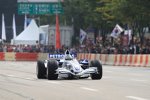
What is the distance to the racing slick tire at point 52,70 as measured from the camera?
926 inches

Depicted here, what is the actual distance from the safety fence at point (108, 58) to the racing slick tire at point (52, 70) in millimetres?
18177

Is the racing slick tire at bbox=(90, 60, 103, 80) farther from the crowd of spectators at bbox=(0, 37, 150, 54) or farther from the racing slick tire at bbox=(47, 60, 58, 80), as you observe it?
the crowd of spectators at bbox=(0, 37, 150, 54)

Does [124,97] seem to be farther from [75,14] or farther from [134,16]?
[75,14]

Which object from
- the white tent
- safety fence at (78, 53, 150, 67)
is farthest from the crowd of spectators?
safety fence at (78, 53, 150, 67)

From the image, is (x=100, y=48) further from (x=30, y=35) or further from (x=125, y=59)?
(x=30, y=35)

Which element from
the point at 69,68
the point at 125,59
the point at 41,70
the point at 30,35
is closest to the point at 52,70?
the point at 69,68

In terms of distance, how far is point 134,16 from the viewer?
171 feet

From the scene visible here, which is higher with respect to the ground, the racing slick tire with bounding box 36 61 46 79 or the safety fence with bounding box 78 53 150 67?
the racing slick tire with bounding box 36 61 46 79

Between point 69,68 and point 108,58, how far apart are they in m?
25.1

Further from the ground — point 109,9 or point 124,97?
point 109,9

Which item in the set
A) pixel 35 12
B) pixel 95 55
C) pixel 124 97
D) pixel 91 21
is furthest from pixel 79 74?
pixel 91 21

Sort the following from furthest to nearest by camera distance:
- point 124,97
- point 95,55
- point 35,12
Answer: point 35,12 → point 95,55 → point 124,97

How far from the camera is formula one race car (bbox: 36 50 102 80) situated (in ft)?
77.7

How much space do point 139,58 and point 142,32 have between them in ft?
50.4
